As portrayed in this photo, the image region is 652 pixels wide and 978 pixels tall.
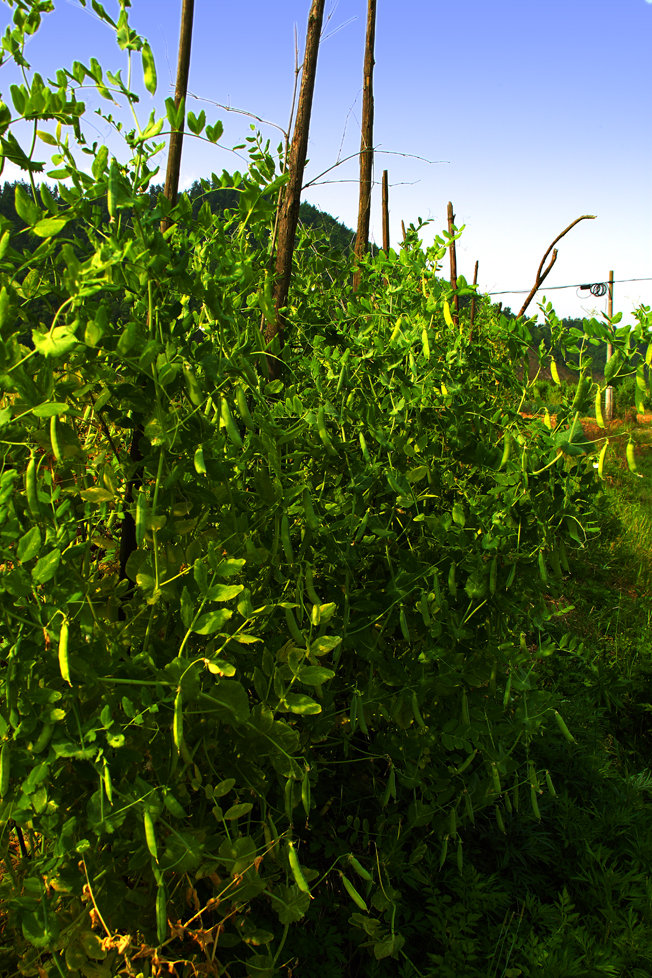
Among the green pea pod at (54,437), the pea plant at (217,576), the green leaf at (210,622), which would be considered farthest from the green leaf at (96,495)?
the green leaf at (210,622)

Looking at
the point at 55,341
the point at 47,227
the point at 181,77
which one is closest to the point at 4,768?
the point at 55,341

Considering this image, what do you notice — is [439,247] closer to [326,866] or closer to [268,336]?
[268,336]

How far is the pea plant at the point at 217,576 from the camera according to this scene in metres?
1.10

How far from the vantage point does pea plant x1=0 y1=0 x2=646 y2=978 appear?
110 cm

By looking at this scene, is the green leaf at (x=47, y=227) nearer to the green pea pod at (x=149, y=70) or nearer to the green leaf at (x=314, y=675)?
the green pea pod at (x=149, y=70)

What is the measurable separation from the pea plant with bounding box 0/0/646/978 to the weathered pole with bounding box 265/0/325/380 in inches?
18.2

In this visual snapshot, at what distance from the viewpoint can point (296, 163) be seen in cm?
245

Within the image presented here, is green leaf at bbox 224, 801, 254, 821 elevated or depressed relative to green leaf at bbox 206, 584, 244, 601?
depressed

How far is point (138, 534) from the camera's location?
106cm

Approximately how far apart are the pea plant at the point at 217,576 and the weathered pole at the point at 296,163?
462 millimetres

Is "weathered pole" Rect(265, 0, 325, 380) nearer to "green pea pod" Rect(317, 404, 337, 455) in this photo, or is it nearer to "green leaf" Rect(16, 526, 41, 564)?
"green pea pod" Rect(317, 404, 337, 455)

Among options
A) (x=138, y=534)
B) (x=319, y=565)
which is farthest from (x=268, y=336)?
(x=138, y=534)

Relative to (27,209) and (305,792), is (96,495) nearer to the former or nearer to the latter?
(27,209)

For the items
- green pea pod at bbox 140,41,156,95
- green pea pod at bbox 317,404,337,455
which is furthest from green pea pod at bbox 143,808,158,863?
green pea pod at bbox 140,41,156,95
